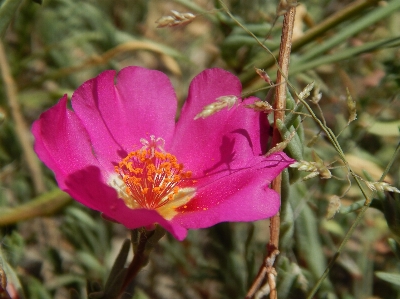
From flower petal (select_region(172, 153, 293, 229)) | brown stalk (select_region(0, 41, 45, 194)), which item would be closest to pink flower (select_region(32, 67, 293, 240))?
flower petal (select_region(172, 153, 293, 229))

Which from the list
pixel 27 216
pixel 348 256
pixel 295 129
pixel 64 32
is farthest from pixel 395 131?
pixel 64 32

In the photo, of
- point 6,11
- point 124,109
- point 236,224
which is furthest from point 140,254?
point 236,224

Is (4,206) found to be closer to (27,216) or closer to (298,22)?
(27,216)

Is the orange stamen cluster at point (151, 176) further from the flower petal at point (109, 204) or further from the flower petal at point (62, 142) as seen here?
the flower petal at point (109, 204)

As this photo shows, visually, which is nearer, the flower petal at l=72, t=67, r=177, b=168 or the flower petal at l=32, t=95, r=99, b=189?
the flower petal at l=32, t=95, r=99, b=189

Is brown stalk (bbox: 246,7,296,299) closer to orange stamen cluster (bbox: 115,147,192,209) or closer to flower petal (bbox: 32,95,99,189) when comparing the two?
orange stamen cluster (bbox: 115,147,192,209)

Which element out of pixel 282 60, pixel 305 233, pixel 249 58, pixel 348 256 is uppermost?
pixel 282 60
